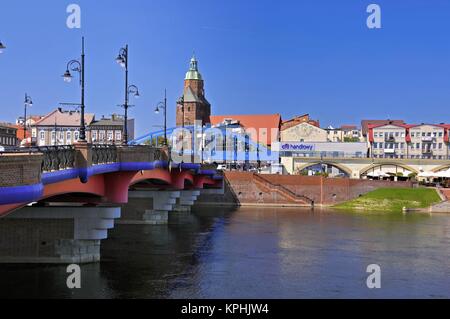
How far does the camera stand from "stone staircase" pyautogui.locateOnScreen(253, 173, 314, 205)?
88.0 metres

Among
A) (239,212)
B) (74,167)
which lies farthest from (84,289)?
(239,212)

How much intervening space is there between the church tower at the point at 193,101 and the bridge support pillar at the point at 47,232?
12414 cm

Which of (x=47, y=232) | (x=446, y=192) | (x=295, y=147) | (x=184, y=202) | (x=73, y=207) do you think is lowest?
(x=184, y=202)

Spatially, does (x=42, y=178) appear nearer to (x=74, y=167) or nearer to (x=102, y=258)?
(x=74, y=167)

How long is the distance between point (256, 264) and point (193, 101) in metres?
126

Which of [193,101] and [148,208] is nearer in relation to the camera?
[148,208]

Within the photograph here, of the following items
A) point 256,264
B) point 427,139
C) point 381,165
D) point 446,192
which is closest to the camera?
point 256,264

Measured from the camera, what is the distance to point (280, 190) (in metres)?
88.5

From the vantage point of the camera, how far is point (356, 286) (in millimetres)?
30719

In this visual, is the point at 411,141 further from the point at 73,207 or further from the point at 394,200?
the point at 73,207

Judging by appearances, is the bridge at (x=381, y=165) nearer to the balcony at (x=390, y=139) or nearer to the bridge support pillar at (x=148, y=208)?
the balcony at (x=390, y=139)

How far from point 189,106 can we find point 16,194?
144m

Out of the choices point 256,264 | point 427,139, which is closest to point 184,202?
point 256,264
